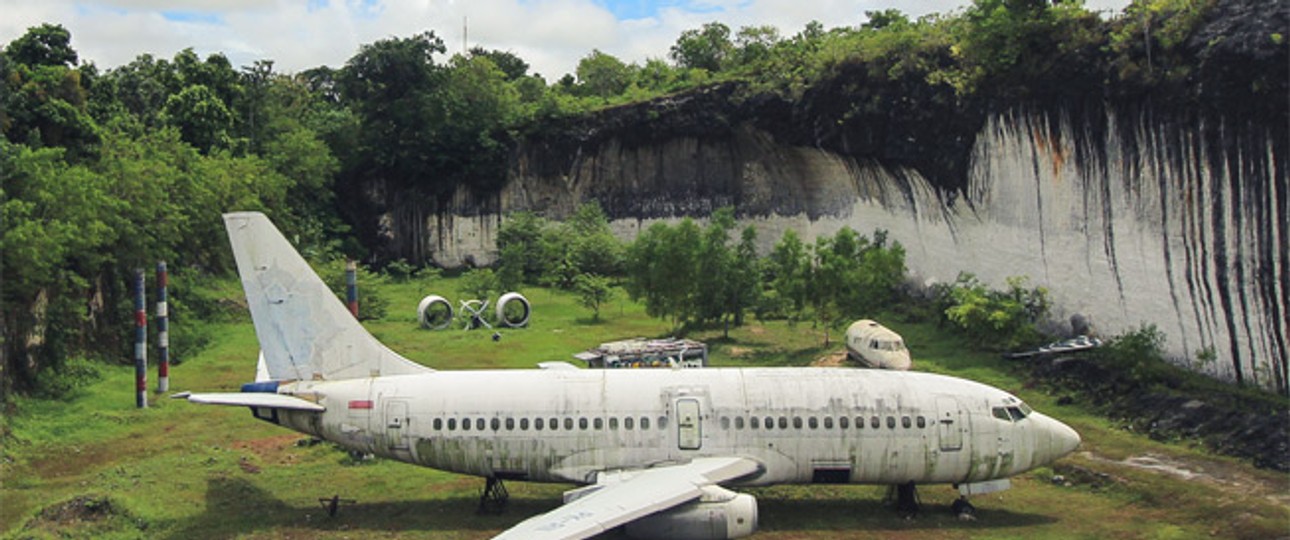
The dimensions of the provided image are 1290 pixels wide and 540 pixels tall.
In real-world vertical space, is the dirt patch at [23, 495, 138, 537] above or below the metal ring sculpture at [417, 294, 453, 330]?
below

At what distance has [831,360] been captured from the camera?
3656cm

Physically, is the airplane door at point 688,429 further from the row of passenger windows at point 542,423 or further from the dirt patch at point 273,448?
the dirt patch at point 273,448

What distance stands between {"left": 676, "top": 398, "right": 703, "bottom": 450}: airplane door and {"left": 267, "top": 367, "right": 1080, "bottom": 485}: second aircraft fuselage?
0.02 metres

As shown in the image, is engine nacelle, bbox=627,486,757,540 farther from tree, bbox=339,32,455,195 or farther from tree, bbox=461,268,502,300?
tree, bbox=339,32,455,195

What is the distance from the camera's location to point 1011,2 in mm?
39125

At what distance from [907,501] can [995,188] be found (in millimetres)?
20938

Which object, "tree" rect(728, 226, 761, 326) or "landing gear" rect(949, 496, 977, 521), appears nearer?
"landing gear" rect(949, 496, 977, 521)

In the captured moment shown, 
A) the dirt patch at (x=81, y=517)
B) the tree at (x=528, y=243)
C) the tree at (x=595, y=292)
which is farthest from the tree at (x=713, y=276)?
the dirt patch at (x=81, y=517)

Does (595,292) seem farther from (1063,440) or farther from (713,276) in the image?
(1063,440)

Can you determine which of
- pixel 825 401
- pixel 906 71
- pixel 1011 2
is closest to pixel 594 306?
pixel 906 71

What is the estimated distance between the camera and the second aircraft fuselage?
21.9 meters

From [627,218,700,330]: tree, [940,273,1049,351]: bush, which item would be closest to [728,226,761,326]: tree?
[627,218,700,330]: tree

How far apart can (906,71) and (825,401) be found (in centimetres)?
2748

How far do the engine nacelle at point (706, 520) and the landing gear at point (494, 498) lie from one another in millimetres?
3801
